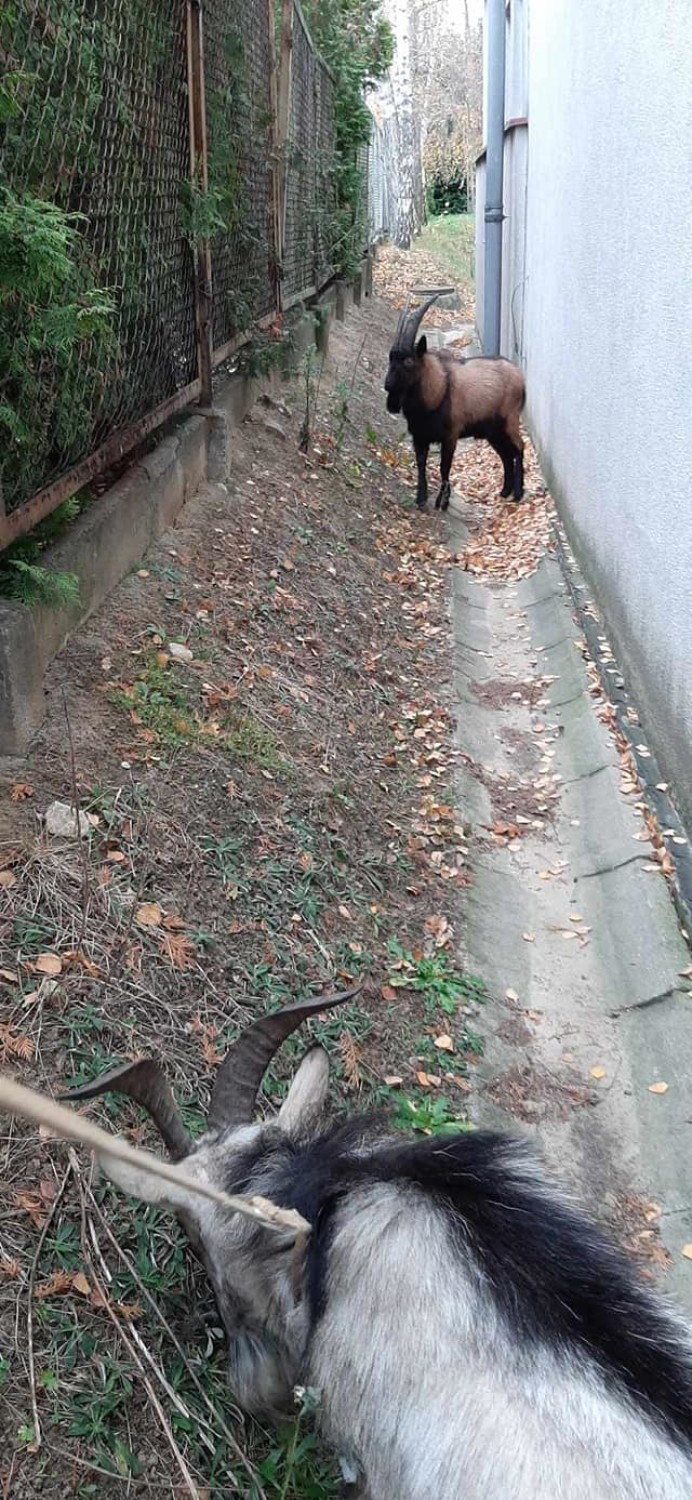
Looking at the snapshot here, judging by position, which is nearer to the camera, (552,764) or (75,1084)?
(75,1084)

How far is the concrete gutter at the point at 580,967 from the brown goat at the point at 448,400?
3.16 metres

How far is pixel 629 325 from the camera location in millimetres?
5066

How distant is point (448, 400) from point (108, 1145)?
776 centimetres

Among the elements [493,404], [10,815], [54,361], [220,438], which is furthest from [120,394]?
[493,404]

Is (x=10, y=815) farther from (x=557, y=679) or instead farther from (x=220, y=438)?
(x=557, y=679)

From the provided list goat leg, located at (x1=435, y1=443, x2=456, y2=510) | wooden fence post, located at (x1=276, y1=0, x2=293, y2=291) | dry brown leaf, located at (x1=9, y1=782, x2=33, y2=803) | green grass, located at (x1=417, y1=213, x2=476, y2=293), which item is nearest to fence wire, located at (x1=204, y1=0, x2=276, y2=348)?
wooden fence post, located at (x1=276, y1=0, x2=293, y2=291)

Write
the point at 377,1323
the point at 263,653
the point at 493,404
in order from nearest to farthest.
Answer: the point at 377,1323, the point at 263,653, the point at 493,404

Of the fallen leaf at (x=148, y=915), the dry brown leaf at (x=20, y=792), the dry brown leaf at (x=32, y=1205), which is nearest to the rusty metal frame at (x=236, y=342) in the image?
the dry brown leaf at (x=20, y=792)

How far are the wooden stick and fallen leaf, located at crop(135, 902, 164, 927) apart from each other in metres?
0.91

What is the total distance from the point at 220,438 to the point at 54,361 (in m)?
2.43

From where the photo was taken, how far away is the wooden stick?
3.90 feet

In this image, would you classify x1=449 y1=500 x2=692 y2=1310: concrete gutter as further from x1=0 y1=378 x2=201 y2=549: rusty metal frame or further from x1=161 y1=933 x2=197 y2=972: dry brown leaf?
x1=0 y1=378 x2=201 y2=549: rusty metal frame

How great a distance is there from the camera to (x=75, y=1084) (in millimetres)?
2453

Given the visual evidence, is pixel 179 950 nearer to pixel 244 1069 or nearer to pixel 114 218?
pixel 244 1069
